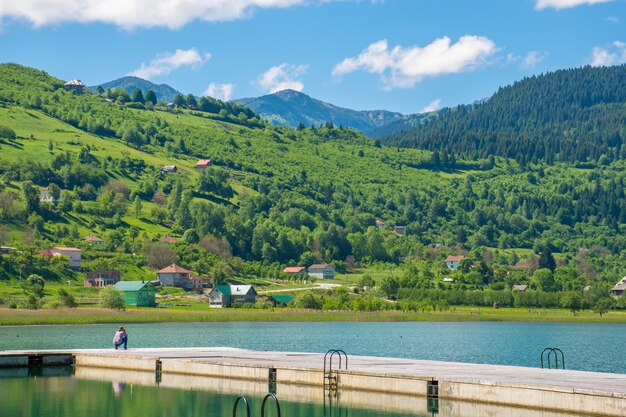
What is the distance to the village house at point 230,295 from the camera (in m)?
158

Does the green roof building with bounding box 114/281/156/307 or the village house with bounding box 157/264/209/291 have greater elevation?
the village house with bounding box 157/264/209/291

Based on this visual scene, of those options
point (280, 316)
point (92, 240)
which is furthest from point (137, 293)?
point (92, 240)

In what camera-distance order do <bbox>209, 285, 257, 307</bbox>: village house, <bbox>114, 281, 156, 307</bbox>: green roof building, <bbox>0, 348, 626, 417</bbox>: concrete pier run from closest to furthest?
<bbox>0, 348, 626, 417</bbox>: concrete pier → <bbox>114, 281, 156, 307</bbox>: green roof building → <bbox>209, 285, 257, 307</bbox>: village house

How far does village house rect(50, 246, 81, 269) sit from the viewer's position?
542 feet

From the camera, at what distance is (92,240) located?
183 meters

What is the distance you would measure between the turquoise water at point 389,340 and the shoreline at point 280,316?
123 centimetres

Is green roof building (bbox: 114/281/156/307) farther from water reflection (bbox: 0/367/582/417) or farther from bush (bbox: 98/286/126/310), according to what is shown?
water reflection (bbox: 0/367/582/417)

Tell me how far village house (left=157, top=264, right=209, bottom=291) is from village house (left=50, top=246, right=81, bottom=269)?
44.9 ft

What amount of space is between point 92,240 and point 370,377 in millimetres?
145267

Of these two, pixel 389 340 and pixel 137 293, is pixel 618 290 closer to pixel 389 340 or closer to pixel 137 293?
pixel 137 293

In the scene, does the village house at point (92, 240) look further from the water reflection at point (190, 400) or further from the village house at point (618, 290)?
the water reflection at point (190, 400)

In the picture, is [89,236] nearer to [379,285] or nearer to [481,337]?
[379,285]

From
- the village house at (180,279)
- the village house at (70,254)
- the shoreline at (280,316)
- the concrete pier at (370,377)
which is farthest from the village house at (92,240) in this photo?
the concrete pier at (370,377)

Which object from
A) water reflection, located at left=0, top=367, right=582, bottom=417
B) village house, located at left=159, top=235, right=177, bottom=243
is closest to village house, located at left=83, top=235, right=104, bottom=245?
village house, located at left=159, top=235, right=177, bottom=243
